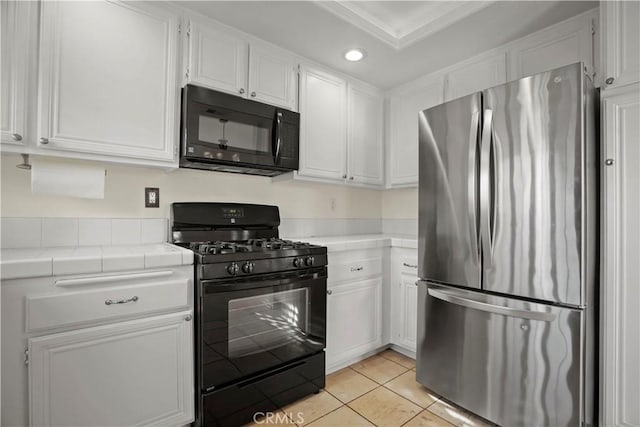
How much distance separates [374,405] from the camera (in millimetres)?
1945

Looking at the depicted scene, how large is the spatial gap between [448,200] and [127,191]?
75.9 inches

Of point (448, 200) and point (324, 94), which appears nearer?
point (448, 200)

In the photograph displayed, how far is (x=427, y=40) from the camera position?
87.0 inches

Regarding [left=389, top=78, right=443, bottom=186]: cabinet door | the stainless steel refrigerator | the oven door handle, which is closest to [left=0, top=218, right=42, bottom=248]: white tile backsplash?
the oven door handle

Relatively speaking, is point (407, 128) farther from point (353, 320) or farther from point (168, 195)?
point (168, 195)

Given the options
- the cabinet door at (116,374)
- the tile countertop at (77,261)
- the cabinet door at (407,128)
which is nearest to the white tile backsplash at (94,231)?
the tile countertop at (77,261)

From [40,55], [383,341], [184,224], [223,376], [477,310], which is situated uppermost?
[40,55]

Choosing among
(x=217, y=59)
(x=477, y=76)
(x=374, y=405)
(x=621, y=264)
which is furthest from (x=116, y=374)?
(x=477, y=76)

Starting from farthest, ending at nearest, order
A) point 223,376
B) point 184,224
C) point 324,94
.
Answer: point 324,94, point 184,224, point 223,376

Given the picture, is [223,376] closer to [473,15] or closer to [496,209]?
[496,209]

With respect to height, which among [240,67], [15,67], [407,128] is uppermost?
[240,67]

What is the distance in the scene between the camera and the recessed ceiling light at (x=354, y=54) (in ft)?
7.71

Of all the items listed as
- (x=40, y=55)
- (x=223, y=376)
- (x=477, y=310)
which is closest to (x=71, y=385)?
(x=223, y=376)

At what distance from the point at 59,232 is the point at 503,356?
2434mm
